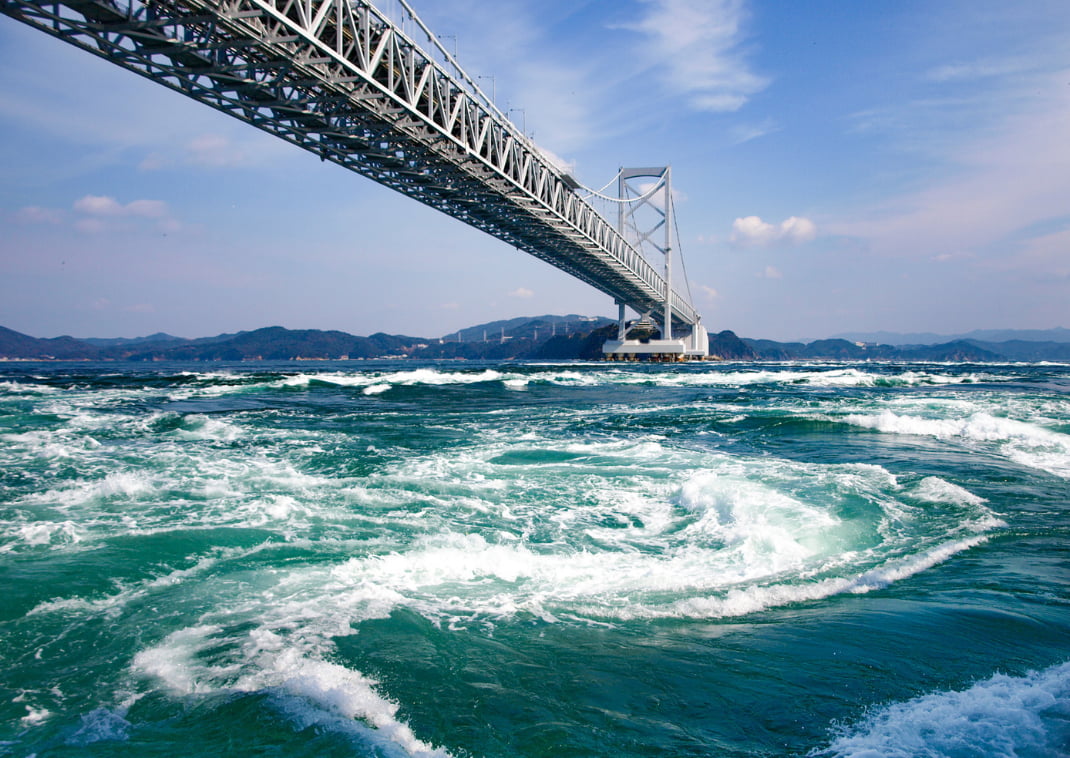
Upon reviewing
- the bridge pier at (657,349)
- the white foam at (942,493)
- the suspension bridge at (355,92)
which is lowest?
the white foam at (942,493)

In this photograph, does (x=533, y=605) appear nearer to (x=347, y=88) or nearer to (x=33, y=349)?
(x=347, y=88)

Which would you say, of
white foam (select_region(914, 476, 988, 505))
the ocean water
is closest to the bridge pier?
the ocean water

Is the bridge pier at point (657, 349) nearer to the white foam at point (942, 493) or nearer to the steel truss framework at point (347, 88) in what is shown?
the steel truss framework at point (347, 88)

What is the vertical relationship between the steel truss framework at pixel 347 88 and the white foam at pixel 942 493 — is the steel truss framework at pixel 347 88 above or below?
above

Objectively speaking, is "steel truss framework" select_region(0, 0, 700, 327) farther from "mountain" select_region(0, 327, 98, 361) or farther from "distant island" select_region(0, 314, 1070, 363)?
"mountain" select_region(0, 327, 98, 361)

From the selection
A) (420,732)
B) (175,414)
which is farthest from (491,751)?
(175,414)

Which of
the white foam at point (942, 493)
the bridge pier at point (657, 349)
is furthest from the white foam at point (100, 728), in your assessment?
the bridge pier at point (657, 349)

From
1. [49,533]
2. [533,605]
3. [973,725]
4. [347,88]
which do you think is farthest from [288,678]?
[347,88]
